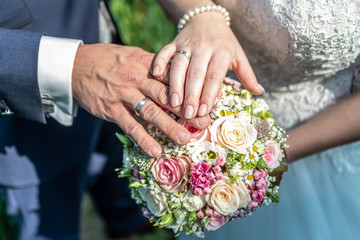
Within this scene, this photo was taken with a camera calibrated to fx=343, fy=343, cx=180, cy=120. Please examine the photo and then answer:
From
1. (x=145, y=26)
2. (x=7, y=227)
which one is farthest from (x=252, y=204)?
(x=145, y=26)

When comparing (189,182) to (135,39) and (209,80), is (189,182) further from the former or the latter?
(135,39)

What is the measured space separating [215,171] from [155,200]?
0.63 ft

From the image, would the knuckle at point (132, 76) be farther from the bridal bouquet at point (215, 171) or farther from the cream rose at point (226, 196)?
the cream rose at point (226, 196)

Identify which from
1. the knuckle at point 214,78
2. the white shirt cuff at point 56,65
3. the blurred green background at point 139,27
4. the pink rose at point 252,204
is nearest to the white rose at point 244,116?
the knuckle at point 214,78

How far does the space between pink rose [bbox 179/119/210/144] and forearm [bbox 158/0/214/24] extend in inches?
17.1

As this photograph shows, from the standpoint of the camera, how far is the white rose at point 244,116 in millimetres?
953

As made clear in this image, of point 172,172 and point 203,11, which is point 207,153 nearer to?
point 172,172

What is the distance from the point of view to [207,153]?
90cm

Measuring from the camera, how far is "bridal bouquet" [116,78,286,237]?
0.89 m

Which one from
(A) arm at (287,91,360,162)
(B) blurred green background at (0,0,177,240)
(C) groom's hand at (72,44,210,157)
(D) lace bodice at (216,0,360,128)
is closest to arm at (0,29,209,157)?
(C) groom's hand at (72,44,210,157)

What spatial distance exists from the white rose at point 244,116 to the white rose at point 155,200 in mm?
295

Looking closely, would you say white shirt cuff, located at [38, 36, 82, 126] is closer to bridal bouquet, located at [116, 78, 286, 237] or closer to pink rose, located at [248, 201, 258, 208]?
bridal bouquet, located at [116, 78, 286, 237]

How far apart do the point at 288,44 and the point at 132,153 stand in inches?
23.4

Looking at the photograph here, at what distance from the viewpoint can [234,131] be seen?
908 millimetres
